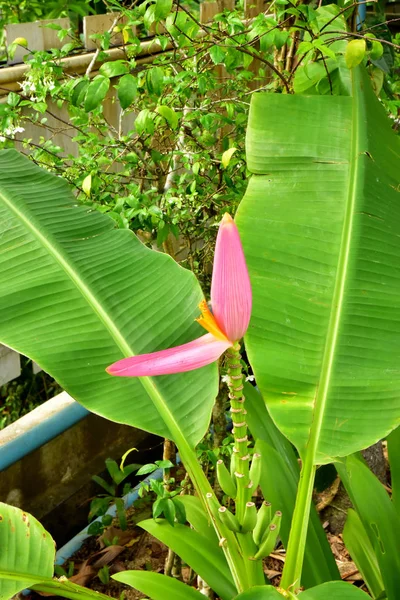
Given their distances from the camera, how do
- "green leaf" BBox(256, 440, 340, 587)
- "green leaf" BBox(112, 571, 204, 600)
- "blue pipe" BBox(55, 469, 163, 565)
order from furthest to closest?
"blue pipe" BBox(55, 469, 163, 565), "green leaf" BBox(256, 440, 340, 587), "green leaf" BBox(112, 571, 204, 600)

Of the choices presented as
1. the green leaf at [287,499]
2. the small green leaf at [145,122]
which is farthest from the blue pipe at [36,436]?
the small green leaf at [145,122]

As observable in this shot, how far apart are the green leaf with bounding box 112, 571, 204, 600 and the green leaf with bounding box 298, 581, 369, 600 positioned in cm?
30

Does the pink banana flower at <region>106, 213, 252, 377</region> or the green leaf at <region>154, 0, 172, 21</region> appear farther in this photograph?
the green leaf at <region>154, 0, 172, 21</region>

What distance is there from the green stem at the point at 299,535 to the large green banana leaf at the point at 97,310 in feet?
0.57

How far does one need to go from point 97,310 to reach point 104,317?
0.02 meters

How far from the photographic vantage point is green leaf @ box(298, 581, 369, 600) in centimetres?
83

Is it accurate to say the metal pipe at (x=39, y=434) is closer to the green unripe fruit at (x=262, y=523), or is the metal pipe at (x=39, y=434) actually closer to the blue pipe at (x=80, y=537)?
the blue pipe at (x=80, y=537)

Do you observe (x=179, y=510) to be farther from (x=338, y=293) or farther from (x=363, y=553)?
(x=338, y=293)

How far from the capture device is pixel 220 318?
732 mm

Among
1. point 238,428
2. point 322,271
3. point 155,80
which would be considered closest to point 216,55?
point 155,80

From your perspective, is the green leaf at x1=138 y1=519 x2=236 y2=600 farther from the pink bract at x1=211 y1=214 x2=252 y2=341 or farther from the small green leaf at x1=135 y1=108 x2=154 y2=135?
the small green leaf at x1=135 y1=108 x2=154 y2=135

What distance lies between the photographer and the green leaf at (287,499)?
46.0 inches

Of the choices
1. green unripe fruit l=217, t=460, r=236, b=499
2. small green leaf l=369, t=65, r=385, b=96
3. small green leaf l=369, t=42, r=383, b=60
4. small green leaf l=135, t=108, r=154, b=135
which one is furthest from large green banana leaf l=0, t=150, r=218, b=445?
small green leaf l=369, t=65, r=385, b=96

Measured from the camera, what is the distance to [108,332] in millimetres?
1086
